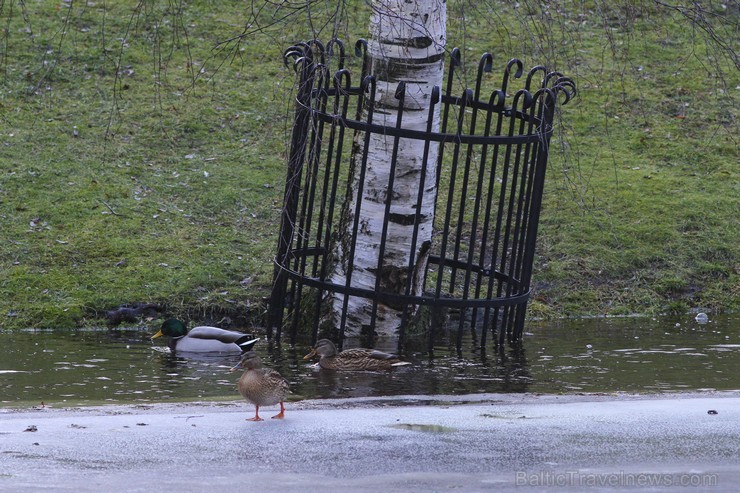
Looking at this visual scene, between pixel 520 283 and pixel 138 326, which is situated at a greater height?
pixel 520 283

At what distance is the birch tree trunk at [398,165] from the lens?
7.56 metres

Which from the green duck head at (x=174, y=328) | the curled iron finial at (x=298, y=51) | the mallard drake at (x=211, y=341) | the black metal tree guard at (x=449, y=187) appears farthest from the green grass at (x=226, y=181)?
the mallard drake at (x=211, y=341)

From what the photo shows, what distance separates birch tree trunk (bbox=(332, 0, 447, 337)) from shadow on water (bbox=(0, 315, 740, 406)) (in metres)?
0.62

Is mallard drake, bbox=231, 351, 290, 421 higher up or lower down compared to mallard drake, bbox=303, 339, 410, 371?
higher up

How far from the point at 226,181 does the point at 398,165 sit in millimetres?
4207

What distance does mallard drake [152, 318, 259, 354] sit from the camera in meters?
8.02

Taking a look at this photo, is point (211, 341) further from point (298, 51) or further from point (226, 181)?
point (226, 181)

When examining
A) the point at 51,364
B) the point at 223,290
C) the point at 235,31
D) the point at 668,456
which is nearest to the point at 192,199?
the point at 223,290

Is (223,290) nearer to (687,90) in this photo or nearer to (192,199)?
(192,199)

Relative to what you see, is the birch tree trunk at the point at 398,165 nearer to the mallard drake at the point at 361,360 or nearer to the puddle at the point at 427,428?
the mallard drake at the point at 361,360

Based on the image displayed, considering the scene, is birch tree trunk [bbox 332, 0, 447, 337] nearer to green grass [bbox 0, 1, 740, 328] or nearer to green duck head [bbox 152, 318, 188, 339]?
green grass [bbox 0, 1, 740, 328]

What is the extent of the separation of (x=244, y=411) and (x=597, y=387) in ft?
7.49

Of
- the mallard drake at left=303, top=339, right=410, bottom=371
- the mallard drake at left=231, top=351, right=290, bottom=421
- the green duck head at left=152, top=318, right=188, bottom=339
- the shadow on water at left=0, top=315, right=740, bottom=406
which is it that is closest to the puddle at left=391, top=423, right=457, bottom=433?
the mallard drake at left=231, top=351, right=290, bottom=421

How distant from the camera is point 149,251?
10008 millimetres
